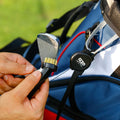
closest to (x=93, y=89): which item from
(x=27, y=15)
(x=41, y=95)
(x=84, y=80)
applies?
(x=84, y=80)

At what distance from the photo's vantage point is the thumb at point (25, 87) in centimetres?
58

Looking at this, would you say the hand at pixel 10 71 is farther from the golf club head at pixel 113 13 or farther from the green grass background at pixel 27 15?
the green grass background at pixel 27 15

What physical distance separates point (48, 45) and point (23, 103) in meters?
0.19

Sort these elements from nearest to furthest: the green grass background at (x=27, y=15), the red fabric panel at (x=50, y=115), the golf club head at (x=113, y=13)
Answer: the golf club head at (x=113, y=13), the red fabric panel at (x=50, y=115), the green grass background at (x=27, y=15)

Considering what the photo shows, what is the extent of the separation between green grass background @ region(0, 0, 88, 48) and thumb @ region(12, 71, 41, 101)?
1.16 m

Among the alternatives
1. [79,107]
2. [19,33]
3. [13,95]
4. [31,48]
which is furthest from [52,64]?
[19,33]

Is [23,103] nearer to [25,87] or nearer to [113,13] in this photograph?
[25,87]

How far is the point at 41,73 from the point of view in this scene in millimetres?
606

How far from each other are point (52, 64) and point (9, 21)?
1.42 metres

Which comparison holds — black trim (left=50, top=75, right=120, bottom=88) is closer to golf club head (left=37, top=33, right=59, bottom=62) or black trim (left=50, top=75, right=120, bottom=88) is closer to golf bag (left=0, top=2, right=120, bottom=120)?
golf bag (left=0, top=2, right=120, bottom=120)

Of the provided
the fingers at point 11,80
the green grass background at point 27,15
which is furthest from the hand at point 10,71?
the green grass background at point 27,15

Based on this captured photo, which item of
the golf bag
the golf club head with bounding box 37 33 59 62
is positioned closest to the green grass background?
the golf bag

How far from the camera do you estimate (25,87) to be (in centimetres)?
58

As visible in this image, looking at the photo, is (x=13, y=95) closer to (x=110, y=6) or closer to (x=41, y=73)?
(x=41, y=73)
